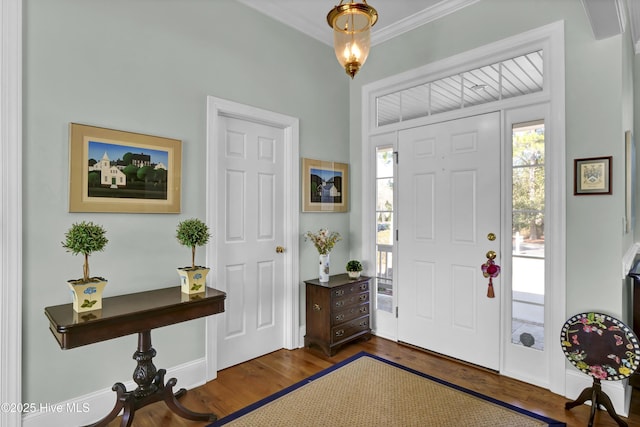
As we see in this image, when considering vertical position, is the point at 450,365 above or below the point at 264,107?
below

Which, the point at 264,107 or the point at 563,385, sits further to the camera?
the point at 264,107

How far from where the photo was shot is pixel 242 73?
2.95 meters

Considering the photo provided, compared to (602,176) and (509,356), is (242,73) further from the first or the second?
(509,356)

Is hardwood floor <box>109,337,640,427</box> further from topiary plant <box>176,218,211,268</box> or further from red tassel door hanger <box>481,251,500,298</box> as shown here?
topiary plant <box>176,218,211,268</box>

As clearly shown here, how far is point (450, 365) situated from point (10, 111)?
3563mm

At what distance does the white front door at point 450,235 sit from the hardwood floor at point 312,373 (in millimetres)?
200

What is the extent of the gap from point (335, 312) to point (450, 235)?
1.27 metres

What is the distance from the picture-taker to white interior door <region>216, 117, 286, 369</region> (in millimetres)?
2918

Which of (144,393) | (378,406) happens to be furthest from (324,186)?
(144,393)

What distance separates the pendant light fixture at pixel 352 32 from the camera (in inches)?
67.0

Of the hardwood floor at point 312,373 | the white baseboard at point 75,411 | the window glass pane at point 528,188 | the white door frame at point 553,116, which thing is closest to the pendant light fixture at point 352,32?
the white door frame at point 553,116

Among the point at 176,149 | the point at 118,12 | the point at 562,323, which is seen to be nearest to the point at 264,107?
the point at 176,149

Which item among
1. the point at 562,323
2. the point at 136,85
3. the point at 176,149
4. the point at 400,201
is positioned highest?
A: the point at 136,85

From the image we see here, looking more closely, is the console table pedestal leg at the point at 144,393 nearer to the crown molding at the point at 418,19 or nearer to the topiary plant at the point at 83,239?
the topiary plant at the point at 83,239
